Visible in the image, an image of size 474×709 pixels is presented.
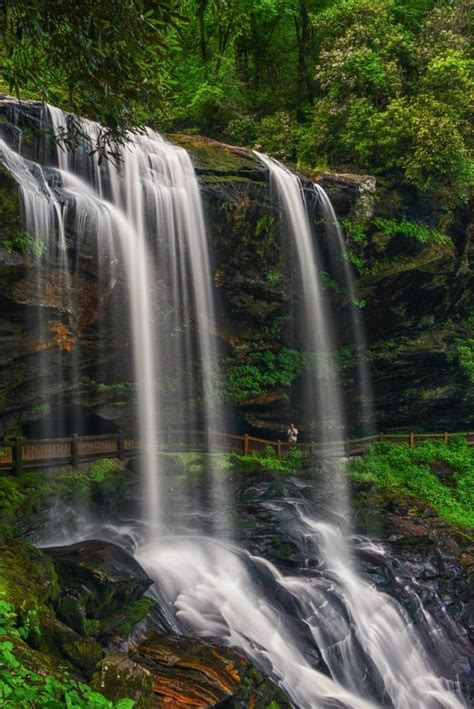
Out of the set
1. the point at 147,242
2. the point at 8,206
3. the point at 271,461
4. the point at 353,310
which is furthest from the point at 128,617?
the point at 353,310

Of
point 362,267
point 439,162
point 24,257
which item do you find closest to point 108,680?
point 24,257

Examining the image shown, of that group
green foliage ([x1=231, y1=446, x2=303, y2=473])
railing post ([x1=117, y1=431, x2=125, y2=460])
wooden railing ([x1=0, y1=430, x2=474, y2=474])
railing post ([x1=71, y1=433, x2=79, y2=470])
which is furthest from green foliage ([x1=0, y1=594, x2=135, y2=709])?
green foliage ([x1=231, y1=446, x2=303, y2=473])

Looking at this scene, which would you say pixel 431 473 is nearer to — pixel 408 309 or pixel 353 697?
pixel 408 309

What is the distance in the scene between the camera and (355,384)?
17922 mm

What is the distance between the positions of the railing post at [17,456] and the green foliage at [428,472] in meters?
9.84

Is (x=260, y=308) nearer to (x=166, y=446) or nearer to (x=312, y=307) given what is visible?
(x=312, y=307)

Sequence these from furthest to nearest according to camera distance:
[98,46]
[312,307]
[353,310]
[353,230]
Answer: [353,310] → [312,307] → [353,230] → [98,46]

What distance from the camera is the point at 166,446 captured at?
15.2 metres

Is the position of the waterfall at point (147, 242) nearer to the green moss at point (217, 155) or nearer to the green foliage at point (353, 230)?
the green moss at point (217, 155)

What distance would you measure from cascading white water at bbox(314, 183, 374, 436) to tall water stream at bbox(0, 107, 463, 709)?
637 mm

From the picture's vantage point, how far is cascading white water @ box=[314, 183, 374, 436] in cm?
1476

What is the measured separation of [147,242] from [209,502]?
670cm

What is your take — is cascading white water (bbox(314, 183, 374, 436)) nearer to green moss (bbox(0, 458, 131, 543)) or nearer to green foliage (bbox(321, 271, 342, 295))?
green foliage (bbox(321, 271, 342, 295))

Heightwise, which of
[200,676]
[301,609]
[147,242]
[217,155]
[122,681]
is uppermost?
[217,155]
